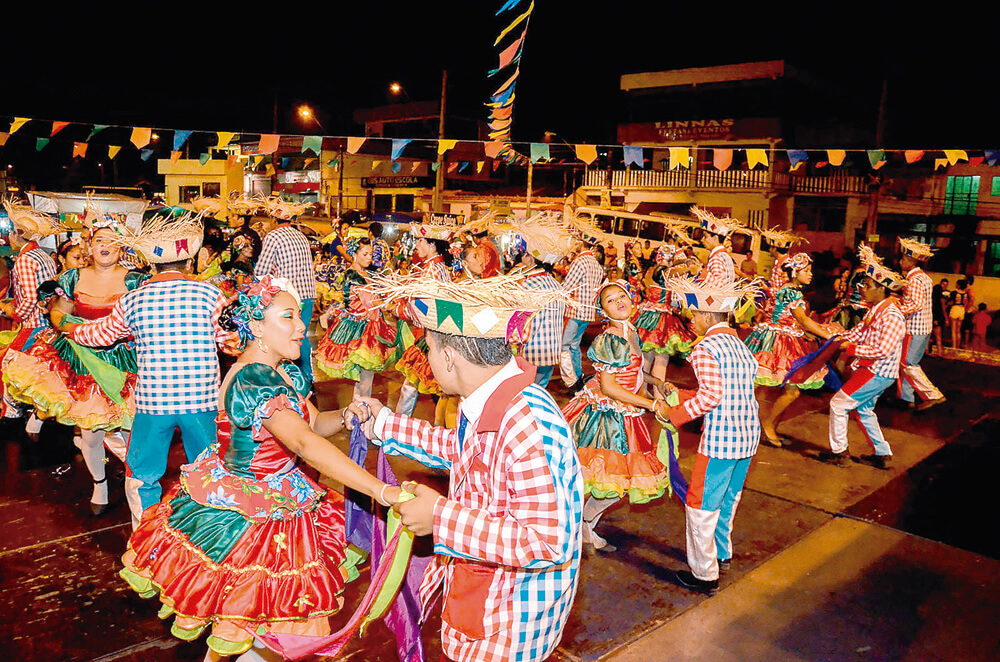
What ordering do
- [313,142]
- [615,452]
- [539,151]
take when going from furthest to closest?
1. [539,151]
2. [313,142]
3. [615,452]

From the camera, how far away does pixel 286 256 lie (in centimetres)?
841

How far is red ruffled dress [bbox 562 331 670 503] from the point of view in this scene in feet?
14.8

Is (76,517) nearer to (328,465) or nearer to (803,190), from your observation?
(328,465)

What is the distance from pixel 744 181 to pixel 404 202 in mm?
17156

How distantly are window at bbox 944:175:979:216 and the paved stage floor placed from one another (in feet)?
72.2

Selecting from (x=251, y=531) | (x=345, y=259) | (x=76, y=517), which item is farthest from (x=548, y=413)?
(x=345, y=259)

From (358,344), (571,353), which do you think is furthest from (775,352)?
(358,344)

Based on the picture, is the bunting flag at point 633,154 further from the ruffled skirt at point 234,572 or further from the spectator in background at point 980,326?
the spectator in background at point 980,326

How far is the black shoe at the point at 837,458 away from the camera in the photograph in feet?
23.3

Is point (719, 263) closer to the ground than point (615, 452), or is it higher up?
higher up

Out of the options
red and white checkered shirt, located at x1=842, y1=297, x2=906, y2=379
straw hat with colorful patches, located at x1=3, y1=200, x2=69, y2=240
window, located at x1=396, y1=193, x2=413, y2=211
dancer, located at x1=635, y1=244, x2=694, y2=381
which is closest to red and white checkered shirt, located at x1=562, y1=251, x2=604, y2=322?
dancer, located at x1=635, y1=244, x2=694, y2=381

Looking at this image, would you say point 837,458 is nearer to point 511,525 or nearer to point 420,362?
point 420,362

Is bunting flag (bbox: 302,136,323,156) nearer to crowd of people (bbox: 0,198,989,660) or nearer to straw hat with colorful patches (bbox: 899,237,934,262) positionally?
crowd of people (bbox: 0,198,989,660)

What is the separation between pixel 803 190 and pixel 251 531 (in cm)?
2831
